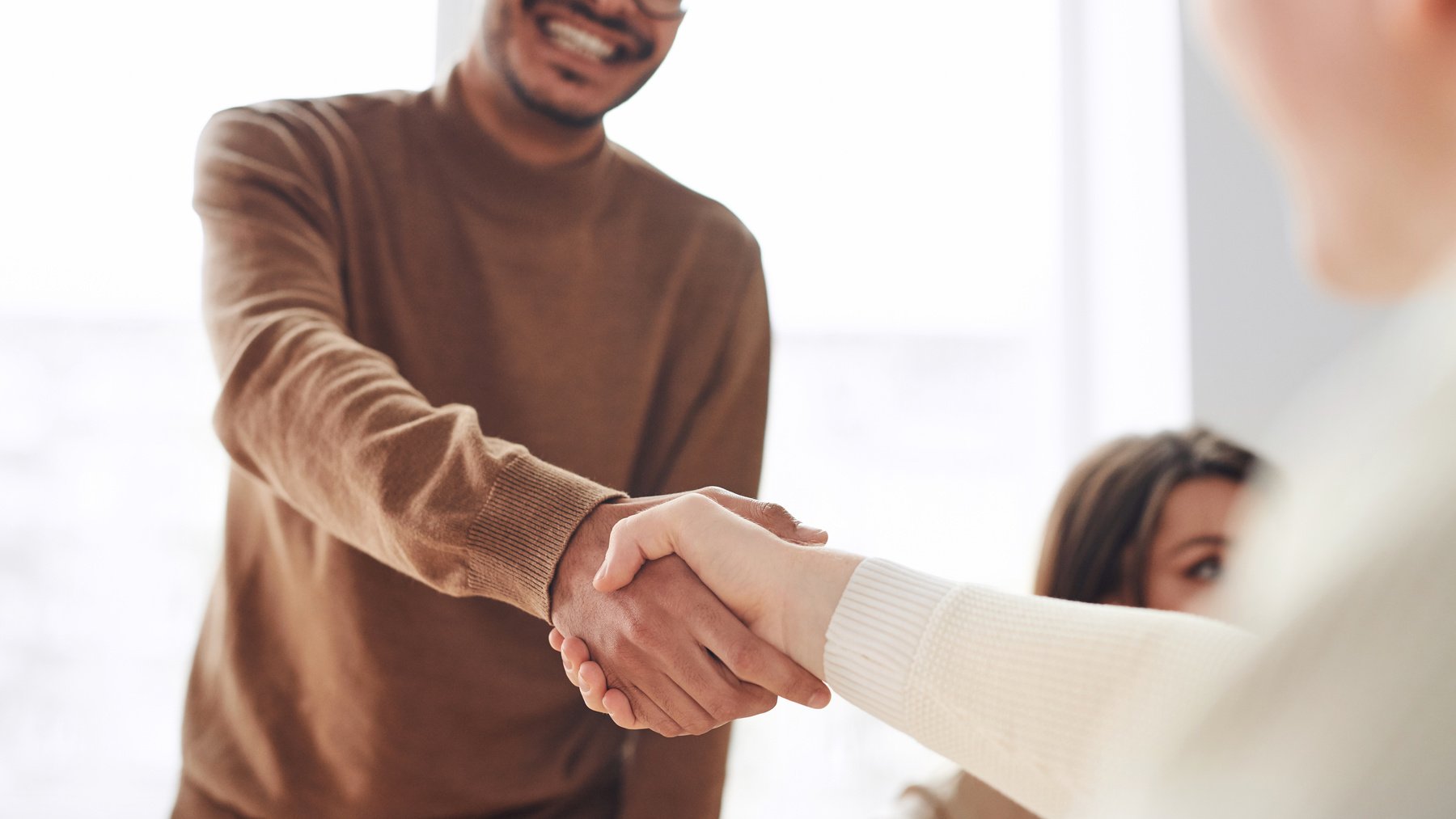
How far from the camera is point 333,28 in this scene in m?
1.16

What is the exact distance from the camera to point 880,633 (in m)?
0.68

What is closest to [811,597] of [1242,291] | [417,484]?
[417,484]

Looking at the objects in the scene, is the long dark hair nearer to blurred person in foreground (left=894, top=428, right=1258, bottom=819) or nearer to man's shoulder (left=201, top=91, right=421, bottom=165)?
blurred person in foreground (left=894, top=428, right=1258, bottom=819)

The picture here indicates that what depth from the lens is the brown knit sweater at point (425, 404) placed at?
32.9 inches

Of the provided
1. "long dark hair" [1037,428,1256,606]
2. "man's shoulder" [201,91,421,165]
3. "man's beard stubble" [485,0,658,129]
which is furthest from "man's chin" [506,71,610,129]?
"long dark hair" [1037,428,1256,606]

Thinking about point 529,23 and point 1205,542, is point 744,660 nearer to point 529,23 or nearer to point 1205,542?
point 529,23

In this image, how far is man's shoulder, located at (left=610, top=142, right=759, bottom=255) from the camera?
0.98 m

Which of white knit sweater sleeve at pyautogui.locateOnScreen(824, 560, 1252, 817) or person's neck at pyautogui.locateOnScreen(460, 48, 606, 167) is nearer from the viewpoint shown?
white knit sweater sleeve at pyautogui.locateOnScreen(824, 560, 1252, 817)

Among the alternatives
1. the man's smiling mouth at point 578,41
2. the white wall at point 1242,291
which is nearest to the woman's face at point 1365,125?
the man's smiling mouth at point 578,41

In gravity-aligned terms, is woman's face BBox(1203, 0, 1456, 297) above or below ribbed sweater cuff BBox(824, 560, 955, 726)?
above

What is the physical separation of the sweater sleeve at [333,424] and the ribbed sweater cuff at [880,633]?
194 millimetres

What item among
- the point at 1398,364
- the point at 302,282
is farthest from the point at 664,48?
the point at 1398,364

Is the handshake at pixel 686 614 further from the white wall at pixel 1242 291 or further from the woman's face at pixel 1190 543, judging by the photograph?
the white wall at pixel 1242 291

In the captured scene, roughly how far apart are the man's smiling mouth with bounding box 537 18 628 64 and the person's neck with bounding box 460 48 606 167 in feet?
0.20
